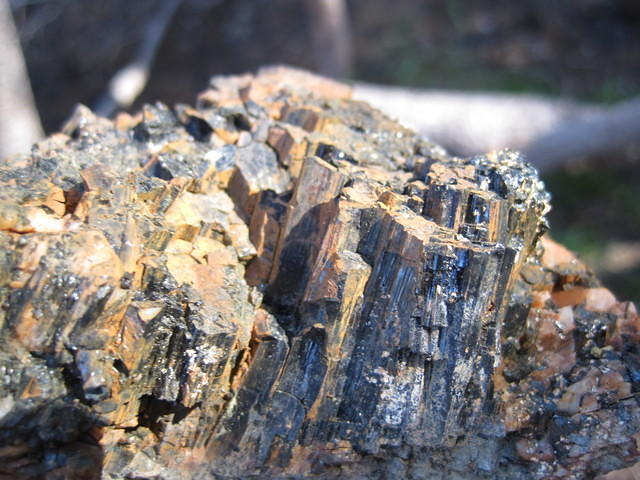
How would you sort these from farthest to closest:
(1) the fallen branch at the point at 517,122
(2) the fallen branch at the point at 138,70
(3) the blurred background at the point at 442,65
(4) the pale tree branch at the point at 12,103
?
(2) the fallen branch at the point at 138,70, (3) the blurred background at the point at 442,65, (1) the fallen branch at the point at 517,122, (4) the pale tree branch at the point at 12,103

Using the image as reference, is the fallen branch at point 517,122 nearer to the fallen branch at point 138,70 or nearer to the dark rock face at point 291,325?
the fallen branch at point 138,70

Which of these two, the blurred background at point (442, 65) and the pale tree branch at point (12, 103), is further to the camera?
the blurred background at point (442, 65)

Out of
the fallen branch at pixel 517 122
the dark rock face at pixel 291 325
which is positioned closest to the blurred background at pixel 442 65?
the fallen branch at pixel 517 122

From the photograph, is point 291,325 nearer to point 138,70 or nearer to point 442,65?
point 138,70

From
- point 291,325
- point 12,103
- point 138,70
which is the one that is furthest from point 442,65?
point 291,325

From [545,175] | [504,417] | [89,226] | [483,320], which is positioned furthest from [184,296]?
[545,175]

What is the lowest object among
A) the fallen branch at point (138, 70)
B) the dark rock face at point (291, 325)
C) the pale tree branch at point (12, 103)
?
the dark rock face at point (291, 325)

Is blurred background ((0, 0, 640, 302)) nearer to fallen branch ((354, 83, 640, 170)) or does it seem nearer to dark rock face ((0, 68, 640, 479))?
fallen branch ((354, 83, 640, 170))
